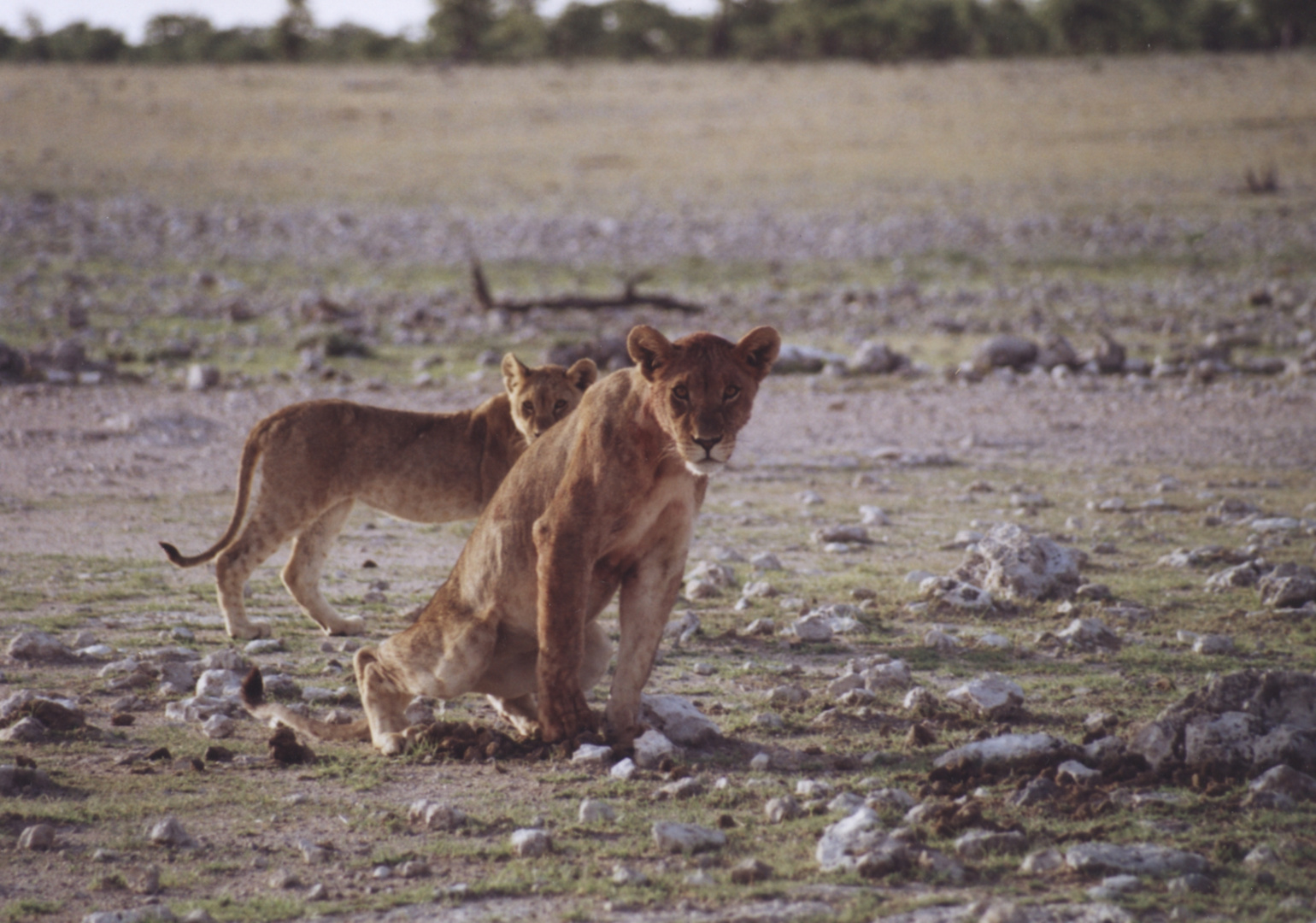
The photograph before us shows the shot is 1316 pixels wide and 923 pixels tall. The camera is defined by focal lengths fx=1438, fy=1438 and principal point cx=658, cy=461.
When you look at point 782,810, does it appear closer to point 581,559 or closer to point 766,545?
point 581,559

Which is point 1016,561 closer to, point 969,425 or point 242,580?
point 242,580

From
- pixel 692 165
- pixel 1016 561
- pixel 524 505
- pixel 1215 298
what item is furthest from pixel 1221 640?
pixel 692 165

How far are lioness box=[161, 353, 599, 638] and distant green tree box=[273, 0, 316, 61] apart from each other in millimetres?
52378

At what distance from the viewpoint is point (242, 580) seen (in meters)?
6.93

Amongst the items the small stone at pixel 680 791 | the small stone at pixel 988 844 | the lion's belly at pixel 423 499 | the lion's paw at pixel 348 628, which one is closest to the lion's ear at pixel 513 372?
the lion's belly at pixel 423 499

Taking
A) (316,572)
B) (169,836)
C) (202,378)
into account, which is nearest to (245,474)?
(316,572)

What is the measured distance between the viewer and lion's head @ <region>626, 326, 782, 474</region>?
15.3 ft

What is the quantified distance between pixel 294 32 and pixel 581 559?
188 feet

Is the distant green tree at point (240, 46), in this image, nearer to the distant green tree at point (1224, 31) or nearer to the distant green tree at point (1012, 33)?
the distant green tree at point (1012, 33)

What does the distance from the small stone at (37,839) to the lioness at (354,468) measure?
256cm

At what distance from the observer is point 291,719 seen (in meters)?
5.25

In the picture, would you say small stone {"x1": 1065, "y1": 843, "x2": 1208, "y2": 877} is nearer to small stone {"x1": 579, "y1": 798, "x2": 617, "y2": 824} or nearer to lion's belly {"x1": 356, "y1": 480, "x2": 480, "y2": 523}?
small stone {"x1": 579, "y1": 798, "x2": 617, "y2": 824}

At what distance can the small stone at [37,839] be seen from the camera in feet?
13.9

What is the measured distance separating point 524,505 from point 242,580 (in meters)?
2.24
